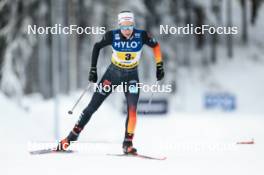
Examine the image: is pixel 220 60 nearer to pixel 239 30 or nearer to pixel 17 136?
pixel 239 30

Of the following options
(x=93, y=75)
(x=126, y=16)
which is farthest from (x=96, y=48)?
(x=126, y=16)

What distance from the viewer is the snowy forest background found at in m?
20.2

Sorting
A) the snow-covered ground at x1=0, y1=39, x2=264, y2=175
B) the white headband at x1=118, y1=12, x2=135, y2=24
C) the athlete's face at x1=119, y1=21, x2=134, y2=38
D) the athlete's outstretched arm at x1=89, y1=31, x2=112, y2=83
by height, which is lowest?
the snow-covered ground at x1=0, y1=39, x2=264, y2=175

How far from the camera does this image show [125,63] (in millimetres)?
9078

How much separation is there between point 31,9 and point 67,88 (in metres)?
2.83

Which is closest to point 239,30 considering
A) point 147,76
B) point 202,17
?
point 202,17

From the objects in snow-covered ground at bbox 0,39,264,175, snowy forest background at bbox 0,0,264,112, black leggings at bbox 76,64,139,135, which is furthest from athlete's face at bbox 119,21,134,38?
snowy forest background at bbox 0,0,264,112

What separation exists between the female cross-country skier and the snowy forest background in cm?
224

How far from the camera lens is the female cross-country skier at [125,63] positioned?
8.86m

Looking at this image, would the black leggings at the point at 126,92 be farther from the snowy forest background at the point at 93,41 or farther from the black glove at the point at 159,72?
the snowy forest background at the point at 93,41

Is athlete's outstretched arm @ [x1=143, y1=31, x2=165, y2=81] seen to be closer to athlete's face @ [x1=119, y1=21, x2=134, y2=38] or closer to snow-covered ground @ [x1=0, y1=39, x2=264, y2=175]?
athlete's face @ [x1=119, y1=21, x2=134, y2=38]

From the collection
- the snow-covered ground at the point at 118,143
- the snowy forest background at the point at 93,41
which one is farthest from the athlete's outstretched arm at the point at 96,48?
the snowy forest background at the point at 93,41

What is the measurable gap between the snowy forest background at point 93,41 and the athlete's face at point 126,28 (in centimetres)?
271

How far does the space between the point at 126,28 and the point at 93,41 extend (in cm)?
1452
